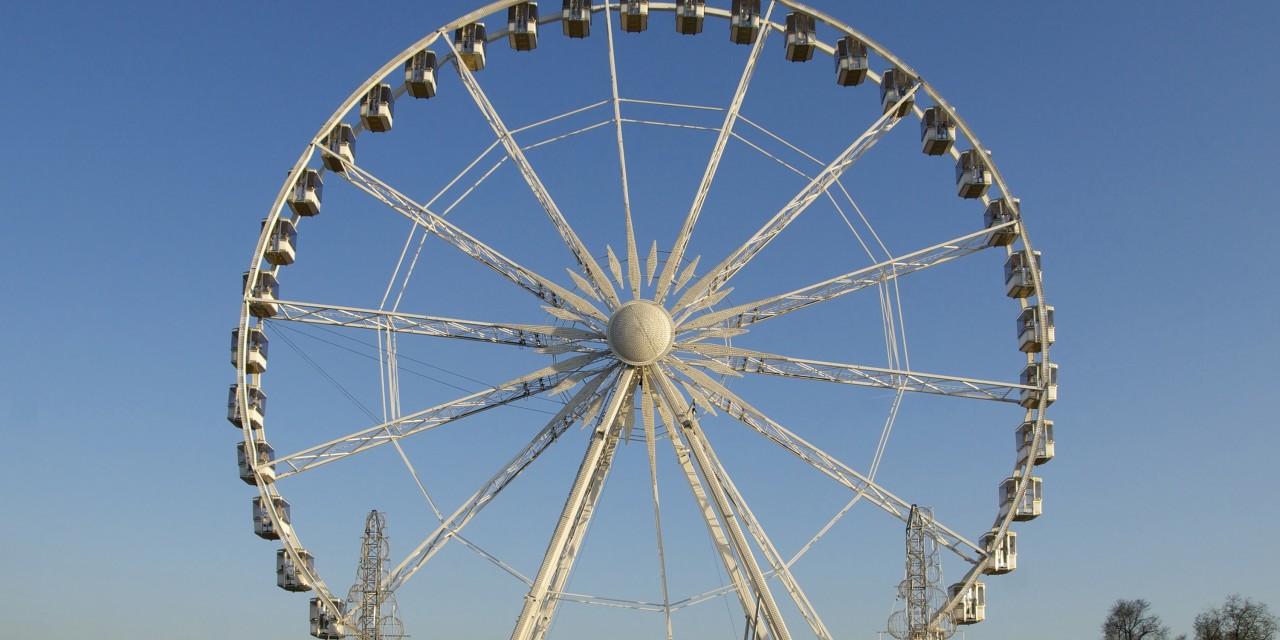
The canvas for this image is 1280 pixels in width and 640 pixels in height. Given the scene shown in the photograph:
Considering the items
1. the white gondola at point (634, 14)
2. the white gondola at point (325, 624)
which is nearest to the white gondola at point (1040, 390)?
the white gondola at point (634, 14)

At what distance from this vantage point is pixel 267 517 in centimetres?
3303

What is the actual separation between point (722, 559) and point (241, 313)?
13243 mm

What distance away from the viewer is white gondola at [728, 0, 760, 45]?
1390 inches

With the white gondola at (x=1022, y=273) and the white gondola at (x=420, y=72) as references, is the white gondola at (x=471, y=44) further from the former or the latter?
the white gondola at (x=1022, y=273)

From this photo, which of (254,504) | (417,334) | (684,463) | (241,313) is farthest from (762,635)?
(241,313)

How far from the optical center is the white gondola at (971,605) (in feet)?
111

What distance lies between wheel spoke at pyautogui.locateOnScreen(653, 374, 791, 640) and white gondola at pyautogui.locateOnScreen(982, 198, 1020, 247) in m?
9.51

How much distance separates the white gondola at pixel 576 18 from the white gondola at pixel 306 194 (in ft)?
24.7

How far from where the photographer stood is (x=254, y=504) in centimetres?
3341

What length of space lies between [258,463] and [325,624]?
4.21 metres

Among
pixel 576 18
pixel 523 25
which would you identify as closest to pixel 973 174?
pixel 576 18

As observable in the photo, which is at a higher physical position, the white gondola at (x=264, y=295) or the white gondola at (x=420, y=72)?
the white gondola at (x=420, y=72)

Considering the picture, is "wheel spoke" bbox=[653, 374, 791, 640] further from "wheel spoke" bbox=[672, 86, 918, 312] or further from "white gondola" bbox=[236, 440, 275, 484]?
"white gondola" bbox=[236, 440, 275, 484]

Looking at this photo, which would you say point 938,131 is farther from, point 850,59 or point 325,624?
point 325,624
